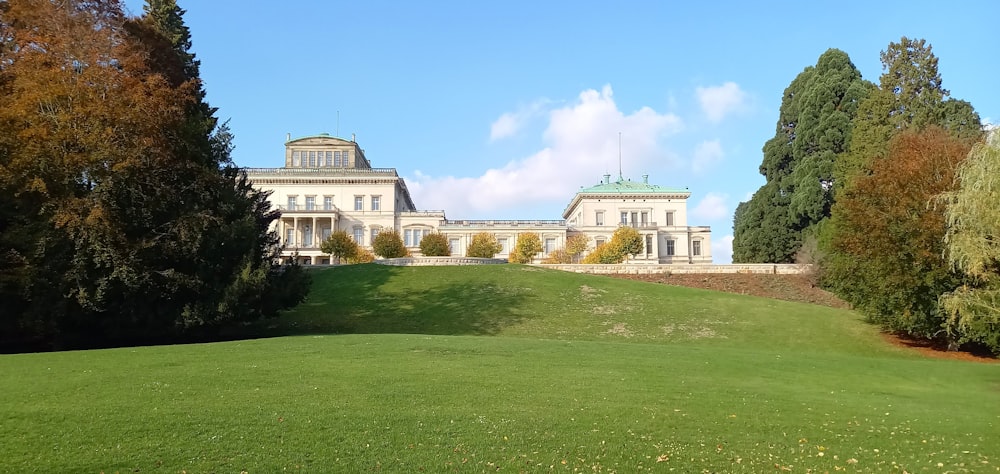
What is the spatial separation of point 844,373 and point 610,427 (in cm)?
1222

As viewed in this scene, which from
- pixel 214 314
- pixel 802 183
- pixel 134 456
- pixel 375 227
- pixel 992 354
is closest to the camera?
pixel 134 456

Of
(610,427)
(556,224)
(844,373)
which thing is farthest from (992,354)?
(556,224)

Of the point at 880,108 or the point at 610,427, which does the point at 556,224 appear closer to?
the point at 880,108

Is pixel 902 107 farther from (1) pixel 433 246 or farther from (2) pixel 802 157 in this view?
(1) pixel 433 246

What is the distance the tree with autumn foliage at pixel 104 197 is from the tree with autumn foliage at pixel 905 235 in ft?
87.3

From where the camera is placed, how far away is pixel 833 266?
3406 cm

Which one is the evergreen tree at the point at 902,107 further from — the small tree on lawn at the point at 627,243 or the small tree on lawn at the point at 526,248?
the small tree on lawn at the point at 526,248

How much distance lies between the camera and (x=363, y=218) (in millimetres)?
98438

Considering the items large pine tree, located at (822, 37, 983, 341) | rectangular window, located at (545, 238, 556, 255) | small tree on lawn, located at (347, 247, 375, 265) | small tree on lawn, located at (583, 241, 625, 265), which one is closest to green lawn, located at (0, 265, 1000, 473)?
large pine tree, located at (822, 37, 983, 341)

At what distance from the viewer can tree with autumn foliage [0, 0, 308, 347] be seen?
22.1 meters

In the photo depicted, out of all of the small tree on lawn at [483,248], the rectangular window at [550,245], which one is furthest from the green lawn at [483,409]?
the rectangular window at [550,245]

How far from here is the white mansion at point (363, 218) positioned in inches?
3792

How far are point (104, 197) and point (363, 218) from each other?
75.9 metres

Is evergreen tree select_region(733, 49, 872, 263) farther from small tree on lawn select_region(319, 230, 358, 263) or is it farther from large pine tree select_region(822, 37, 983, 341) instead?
small tree on lawn select_region(319, 230, 358, 263)
